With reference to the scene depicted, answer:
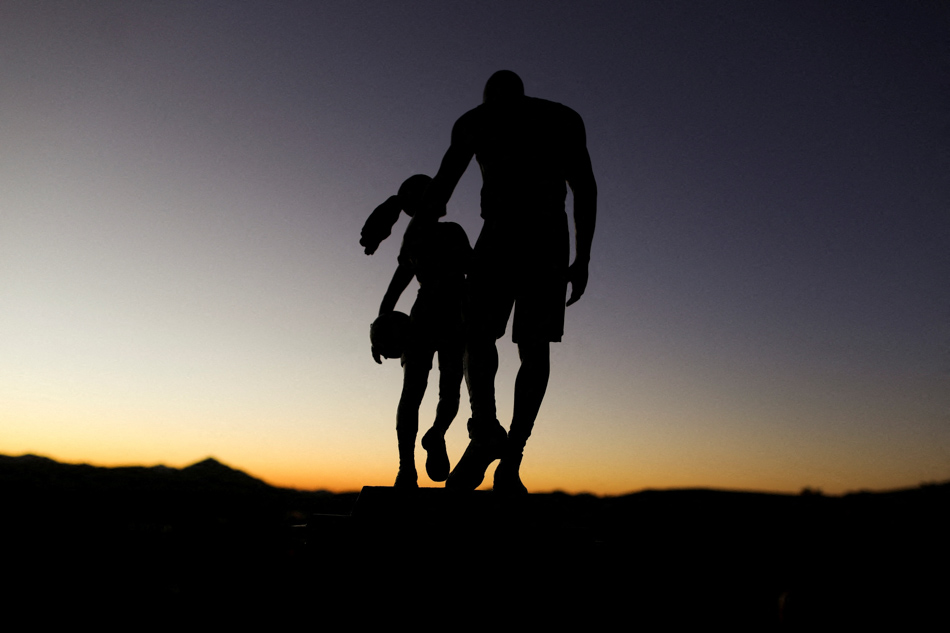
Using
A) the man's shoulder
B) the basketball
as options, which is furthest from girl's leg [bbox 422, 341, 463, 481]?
the man's shoulder

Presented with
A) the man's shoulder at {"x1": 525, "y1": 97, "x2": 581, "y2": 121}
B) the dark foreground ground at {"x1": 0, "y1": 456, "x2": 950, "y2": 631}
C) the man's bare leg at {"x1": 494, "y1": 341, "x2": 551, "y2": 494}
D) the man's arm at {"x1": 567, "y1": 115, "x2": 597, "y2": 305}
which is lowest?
the dark foreground ground at {"x1": 0, "y1": 456, "x2": 950, "y2": 631}

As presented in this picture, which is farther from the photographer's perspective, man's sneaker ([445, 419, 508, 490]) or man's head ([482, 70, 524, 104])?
man's head ([482, 70, 524, 104])

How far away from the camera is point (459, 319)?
4586 millimetres

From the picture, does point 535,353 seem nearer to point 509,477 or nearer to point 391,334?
point 509,477

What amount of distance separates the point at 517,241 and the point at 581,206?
0.68 metres

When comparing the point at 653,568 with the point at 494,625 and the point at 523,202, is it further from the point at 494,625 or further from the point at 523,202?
the point at 523,202

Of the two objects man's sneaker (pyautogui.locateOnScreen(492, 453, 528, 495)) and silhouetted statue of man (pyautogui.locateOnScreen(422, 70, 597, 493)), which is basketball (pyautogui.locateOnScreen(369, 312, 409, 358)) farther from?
man's sneaker (pyautogui.locateOnScreen(492, 453, 528, 495))

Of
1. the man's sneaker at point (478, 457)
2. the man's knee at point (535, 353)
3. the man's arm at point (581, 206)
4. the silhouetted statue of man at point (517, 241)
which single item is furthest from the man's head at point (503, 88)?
the man's sneaker at point (478, 457)

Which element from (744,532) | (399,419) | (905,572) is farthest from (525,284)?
(744,532)

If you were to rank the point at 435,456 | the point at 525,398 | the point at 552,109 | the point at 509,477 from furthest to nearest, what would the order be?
the point at 435,456 → the point at 552,109 → the point at 525,398 → the point at 509,477

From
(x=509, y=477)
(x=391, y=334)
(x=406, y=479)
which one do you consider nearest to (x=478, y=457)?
(x=509, y=477)

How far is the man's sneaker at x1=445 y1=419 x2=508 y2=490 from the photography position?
144 inches

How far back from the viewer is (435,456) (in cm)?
438

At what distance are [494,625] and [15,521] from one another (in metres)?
6.47
